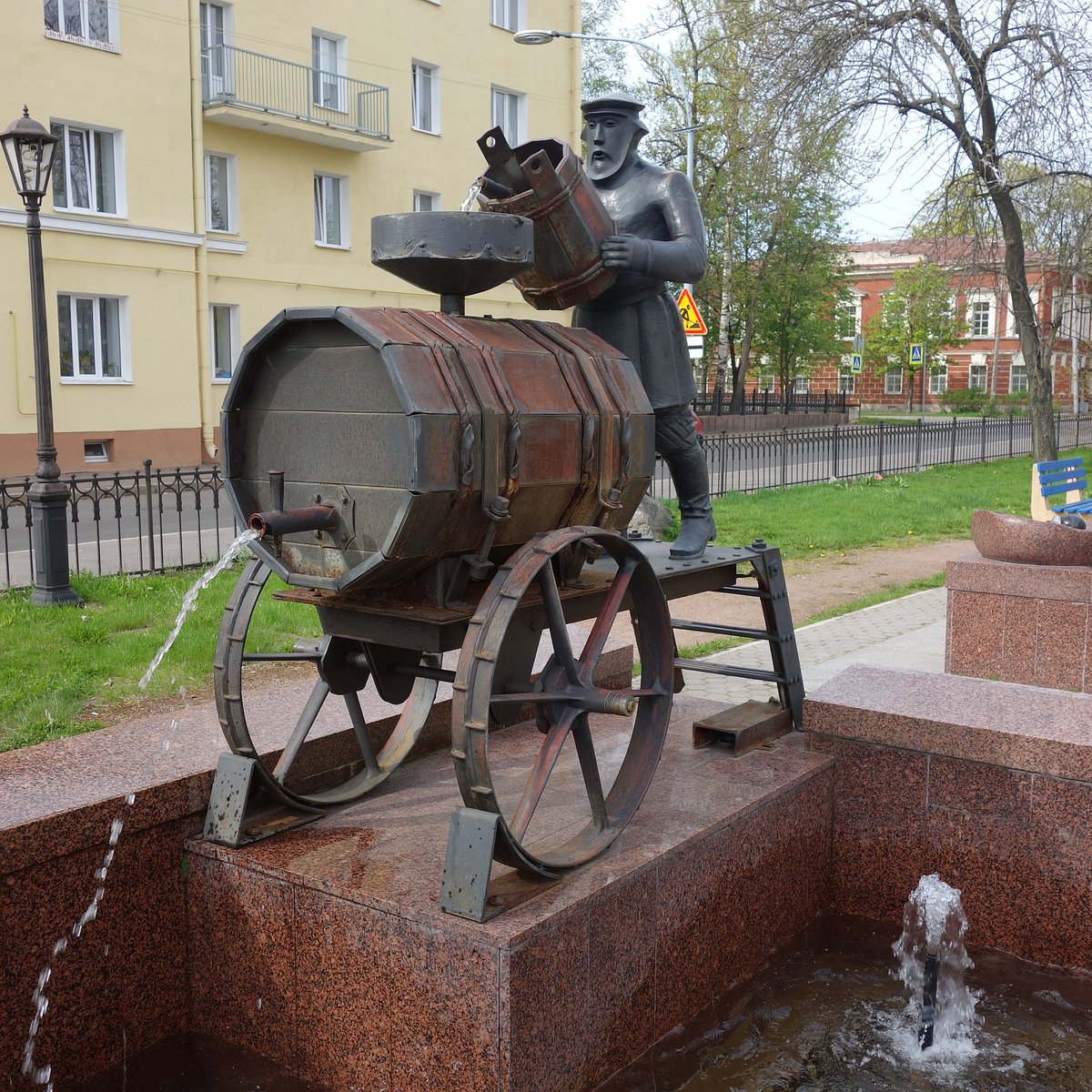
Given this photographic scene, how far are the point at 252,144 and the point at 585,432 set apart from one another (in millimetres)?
20057

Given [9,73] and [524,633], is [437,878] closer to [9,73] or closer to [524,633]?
[524,633]

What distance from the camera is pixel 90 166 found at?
1866 centimetres

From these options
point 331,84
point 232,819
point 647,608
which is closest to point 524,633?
point 647,608

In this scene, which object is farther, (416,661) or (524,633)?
(416,661)

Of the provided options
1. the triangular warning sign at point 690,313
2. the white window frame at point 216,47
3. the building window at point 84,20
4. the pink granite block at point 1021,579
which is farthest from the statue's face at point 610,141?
the white window frame at point 216,47

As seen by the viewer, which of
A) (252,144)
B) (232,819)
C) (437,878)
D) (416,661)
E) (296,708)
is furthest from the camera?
(252,144)

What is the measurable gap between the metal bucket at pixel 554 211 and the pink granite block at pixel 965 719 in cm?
168

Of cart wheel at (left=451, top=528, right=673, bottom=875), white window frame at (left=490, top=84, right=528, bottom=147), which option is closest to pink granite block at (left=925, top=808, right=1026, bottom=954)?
cart wheel at (left=451, top=528, right=673, bottom=875)

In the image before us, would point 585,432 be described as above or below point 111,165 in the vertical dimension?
below

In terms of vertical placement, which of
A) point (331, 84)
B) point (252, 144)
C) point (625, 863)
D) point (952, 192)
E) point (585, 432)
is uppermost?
point (331, 84)

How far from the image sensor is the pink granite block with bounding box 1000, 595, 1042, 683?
675cm

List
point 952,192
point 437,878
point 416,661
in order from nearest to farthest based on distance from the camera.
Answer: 1. point 437,878
2. point 416,661
3. point 952,192

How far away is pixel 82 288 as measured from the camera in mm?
18516

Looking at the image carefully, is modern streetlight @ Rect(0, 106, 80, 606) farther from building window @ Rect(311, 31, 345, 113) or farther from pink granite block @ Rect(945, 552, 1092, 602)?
building window @ Rect(311, 31, 345, 113)
